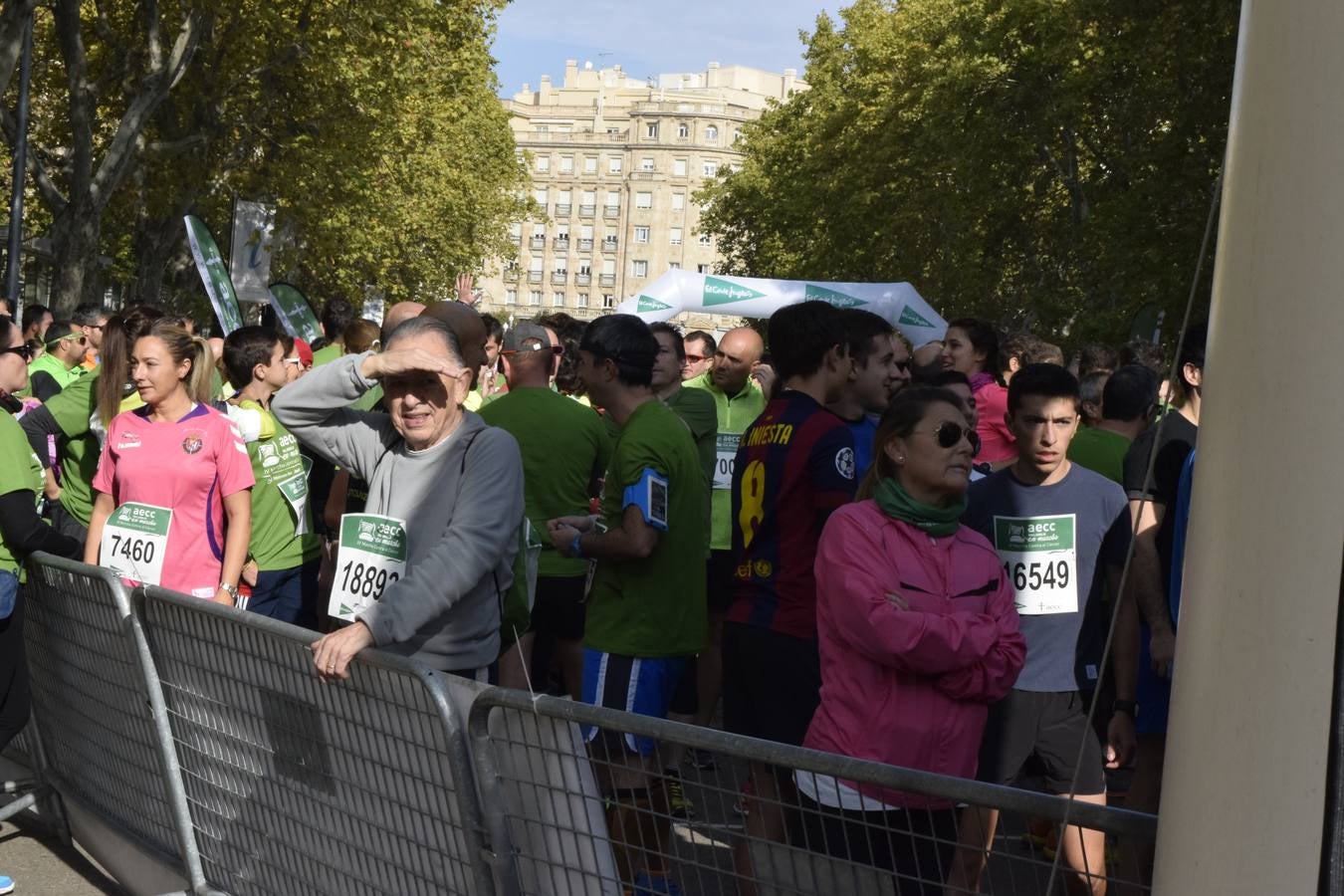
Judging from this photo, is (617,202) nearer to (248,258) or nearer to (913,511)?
(248,258)

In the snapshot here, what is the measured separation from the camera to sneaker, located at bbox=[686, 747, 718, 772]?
3.22 m

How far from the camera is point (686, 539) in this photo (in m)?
5.59

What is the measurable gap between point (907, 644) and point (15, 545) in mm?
3230

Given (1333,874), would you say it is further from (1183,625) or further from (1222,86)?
(1222,86)

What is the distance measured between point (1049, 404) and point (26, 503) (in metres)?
3.22

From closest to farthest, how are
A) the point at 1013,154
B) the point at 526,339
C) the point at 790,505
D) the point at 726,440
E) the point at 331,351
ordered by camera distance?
the point at 790,505 → the point at 526,339 → the point at 726,440 → the point at 331,351 → the point at 1013,154

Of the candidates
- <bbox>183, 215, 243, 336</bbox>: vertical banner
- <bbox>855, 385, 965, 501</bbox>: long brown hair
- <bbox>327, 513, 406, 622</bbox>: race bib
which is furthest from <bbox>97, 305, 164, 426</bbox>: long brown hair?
<bbox>183, 215, 243, 336</bbox>: vertical banner

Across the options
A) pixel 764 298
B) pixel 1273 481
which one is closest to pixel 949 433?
pixel 1273 481

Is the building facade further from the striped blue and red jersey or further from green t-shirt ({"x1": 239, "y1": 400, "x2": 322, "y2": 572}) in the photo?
the striped blue and red jersey

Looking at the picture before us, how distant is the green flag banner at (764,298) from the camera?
58.5 ft

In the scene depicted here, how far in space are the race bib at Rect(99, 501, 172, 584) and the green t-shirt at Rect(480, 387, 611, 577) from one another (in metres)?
1.37

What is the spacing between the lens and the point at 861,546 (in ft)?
12.7

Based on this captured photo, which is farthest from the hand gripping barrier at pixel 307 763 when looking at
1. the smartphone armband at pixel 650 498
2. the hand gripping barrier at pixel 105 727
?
the smartphone armband at pixel 650 498

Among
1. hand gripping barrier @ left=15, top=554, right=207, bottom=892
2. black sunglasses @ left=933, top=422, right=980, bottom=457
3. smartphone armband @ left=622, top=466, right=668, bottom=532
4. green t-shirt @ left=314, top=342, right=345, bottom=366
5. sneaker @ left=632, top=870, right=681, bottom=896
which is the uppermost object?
black sunglasses @ left=933, top=422, right=980, bottom=457
